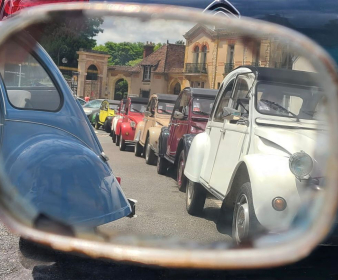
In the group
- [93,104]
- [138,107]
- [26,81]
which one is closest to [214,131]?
[138,107]

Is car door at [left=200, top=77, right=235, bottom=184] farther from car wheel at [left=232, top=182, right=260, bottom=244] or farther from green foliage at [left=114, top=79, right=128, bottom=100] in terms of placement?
green foliage at [left=114, top=79, right=128, bottom=100]

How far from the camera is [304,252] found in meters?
1.45

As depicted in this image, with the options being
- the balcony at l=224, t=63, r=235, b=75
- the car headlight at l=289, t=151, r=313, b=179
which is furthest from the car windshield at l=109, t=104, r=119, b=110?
the car headlight at l=289, t=151, r=313, b=179

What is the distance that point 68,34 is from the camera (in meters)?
1.70

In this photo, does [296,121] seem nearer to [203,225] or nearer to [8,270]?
[203,225]

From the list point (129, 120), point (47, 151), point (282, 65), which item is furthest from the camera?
point (129, 120)

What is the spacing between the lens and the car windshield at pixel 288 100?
5.57 ft

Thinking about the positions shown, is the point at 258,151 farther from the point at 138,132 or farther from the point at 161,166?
the point at 138,132

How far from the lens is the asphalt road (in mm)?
1689

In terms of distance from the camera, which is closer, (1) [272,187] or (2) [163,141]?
(1) [272,187]

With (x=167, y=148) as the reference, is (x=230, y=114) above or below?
above

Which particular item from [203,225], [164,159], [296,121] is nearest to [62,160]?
[164,159]

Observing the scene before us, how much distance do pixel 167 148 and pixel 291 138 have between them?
69cm

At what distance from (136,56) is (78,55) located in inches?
9.8
